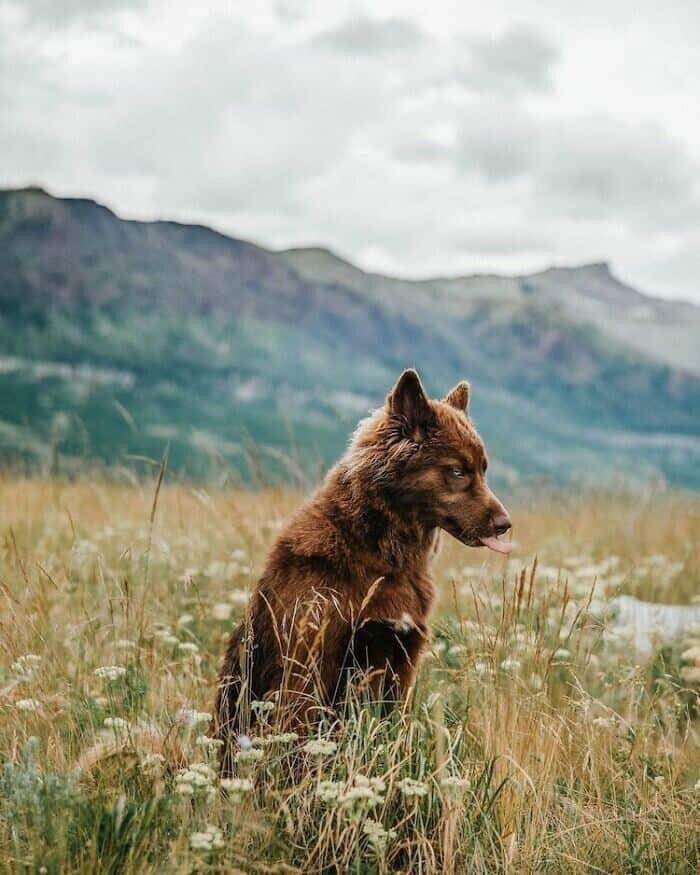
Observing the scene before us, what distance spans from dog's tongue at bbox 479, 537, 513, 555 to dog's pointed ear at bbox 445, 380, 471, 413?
2.53ft

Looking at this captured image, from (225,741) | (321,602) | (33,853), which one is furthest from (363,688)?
(33,853)

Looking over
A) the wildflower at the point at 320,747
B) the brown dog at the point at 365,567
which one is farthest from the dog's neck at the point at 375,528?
the wildflower at the point at 320,747

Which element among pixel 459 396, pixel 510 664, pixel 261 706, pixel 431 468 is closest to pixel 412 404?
pixel 431 468

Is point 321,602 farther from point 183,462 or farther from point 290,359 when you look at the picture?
point 290,359

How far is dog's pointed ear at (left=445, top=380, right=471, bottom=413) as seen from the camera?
458 centimetres

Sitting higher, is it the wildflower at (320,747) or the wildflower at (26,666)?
the wildflower at (320,747)

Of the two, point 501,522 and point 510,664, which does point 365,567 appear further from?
point 510,664

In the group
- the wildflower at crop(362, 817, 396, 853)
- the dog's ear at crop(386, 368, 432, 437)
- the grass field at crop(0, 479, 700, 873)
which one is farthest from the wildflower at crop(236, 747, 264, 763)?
the dog's ear at crop(386, 368, 432, 437)

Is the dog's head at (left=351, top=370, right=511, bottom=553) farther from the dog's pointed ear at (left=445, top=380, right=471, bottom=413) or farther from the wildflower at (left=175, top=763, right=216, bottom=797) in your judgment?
the wildflower at (left=175, top=763, right=216, bottom=797)

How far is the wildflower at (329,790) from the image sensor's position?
2818 mm

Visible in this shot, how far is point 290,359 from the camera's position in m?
107

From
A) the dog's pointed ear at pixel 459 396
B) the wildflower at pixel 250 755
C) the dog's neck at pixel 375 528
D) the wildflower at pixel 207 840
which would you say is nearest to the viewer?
the wildflower at pixel 207 840

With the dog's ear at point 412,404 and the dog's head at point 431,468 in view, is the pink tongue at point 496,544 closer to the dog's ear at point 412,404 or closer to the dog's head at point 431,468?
the dog's head at point 431,468

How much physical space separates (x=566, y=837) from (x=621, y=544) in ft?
18.9
